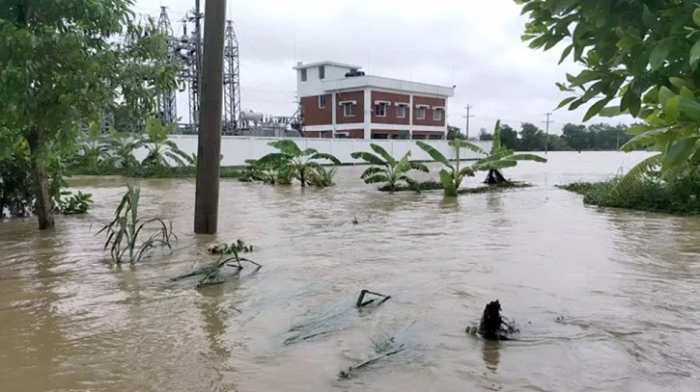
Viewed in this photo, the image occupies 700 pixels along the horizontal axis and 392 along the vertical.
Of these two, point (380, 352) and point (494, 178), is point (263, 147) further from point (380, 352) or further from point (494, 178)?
→ point (380, 352)

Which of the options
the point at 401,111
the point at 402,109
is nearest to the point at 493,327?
the point at 401,111

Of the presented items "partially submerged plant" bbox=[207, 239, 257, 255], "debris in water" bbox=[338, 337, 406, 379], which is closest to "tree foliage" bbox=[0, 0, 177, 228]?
"partially submerged plant" bbox=[207, 239, 257, 255]

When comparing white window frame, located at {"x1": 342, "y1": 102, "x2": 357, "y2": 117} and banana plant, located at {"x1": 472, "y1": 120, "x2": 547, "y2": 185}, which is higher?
white window frame, located at {"x1": 342, "y1": 102, "x2": 357, "y2": 117}

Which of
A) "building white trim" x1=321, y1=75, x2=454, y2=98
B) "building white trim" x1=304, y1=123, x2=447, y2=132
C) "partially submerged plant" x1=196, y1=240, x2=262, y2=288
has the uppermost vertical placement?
"building white trim" x1=321, y1=75, x2=454, y2=98

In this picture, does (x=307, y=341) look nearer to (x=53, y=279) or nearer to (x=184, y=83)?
(x=53, y=279)

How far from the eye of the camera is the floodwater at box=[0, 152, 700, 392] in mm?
2941

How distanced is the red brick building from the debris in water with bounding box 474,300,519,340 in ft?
127

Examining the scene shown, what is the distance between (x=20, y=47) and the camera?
577cm

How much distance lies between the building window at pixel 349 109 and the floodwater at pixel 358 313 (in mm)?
36012

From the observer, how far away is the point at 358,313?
3998 mm

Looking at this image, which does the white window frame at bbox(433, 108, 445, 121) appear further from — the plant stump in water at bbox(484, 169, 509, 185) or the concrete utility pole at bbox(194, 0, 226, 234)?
the concrete utility pole at bbox(194, 0, 226, 234)

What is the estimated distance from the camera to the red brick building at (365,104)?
140 feet

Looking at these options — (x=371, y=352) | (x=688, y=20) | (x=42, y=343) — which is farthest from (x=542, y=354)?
(x=42, y=343)

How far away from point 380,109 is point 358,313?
132ft
